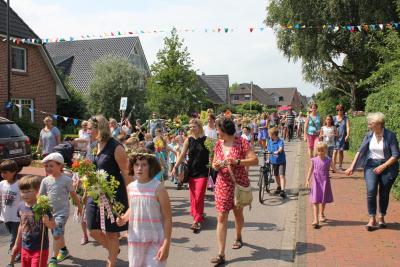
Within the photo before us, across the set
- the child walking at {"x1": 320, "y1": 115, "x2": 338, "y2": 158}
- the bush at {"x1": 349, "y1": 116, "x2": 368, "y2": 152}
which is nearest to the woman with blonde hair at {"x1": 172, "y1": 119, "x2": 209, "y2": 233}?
the child walking at {"x1": 320, "y1": 115, "x2": 338, "y2": 158}

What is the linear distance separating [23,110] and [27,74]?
198 centimetres

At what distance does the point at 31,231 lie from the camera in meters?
4.62

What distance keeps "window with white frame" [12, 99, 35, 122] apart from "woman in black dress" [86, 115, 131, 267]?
17.7m

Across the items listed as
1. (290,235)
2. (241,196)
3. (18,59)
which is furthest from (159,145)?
(18,59)

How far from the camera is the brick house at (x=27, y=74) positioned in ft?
70.9

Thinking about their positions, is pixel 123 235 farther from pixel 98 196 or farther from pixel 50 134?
pixel 50 134

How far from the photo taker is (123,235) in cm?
698

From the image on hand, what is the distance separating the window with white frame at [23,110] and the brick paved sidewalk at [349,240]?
1718 centimetres

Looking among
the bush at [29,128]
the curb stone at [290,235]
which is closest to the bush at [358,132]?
the curb stone at [290,235]

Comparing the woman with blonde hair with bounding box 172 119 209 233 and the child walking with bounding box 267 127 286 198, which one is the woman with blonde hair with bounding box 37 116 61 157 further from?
the child walking with bounding box 267 127 286 198

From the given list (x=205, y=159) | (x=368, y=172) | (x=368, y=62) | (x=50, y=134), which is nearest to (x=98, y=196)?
(x=205, y=159)

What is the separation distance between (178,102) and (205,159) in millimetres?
26796

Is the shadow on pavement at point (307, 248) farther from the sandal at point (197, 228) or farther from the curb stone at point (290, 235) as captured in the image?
the sandal at point (197, 228)

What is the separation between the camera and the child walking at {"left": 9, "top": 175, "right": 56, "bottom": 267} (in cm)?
459
